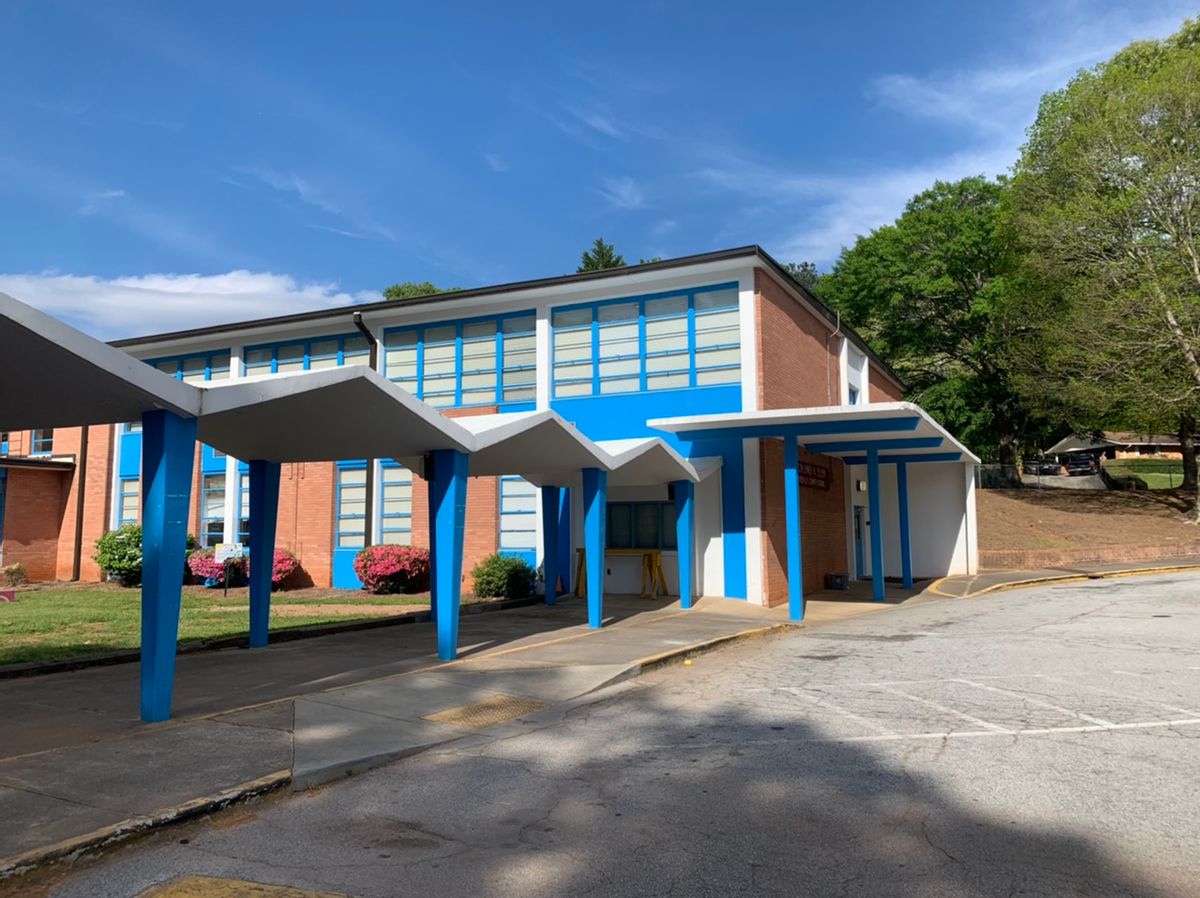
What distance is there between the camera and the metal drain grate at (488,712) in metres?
7.95

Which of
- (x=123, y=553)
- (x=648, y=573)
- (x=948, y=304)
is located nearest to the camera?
(x=648, y=573)

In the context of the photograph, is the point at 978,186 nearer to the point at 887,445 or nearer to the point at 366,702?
the point at 887,445

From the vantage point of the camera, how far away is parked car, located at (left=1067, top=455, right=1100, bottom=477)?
160ft

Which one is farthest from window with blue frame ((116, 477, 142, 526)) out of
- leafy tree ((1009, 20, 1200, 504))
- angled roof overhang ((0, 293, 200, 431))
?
leafy tree ((1009, 20, 1200, 504))

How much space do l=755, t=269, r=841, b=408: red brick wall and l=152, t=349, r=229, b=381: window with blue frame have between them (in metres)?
15.6

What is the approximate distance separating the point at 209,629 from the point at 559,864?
11.2 meters

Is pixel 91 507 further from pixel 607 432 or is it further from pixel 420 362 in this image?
pixel 607 432

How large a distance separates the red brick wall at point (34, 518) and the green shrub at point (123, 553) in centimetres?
335

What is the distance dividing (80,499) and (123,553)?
166 inches

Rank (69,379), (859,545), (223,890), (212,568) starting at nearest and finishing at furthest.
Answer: (223,890)
(69,379)
(212,568)
(859,545)

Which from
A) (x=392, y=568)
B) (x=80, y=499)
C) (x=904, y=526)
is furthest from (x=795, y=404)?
(x=80, y=499)

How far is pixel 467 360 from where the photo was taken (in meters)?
22.4

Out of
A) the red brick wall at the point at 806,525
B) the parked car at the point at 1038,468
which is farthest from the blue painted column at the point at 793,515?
the parked car at the point at 1038,468

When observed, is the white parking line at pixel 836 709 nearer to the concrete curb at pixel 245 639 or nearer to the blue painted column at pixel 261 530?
the concrete curb at pixel 245 639
